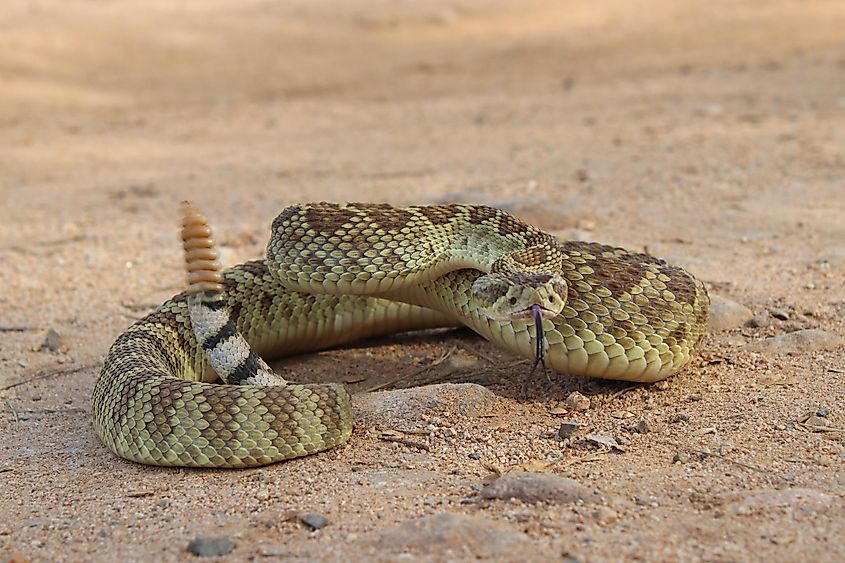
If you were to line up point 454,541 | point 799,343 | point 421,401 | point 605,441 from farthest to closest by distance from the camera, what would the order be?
point 799,343, point 421,401, point 605,441, point 454,541

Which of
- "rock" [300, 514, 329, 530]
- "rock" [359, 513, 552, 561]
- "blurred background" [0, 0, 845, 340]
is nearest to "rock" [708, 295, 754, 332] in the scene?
"blurred background" [0, 0, 845, 340]

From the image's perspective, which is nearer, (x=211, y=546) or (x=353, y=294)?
(x=211, y=546)

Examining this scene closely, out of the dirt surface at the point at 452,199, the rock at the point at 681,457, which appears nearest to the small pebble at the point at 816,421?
the dirt surface at the point at 452,199

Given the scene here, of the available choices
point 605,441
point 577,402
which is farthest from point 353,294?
point 605,441

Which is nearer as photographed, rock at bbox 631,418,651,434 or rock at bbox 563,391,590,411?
A: rock at bbox 631,418,651,434

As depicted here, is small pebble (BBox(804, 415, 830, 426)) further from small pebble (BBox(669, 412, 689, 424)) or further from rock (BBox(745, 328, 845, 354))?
rock (BBox(745, 328, 845, 354))

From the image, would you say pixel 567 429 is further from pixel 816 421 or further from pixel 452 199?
pixel 452 199

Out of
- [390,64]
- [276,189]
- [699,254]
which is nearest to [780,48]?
[390,64]
